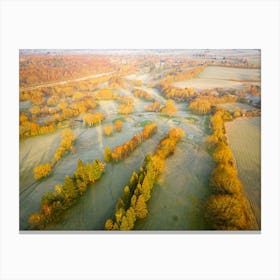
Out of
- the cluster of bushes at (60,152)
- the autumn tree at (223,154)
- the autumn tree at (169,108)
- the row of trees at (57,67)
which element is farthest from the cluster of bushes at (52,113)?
the autumn tree at (223,154)

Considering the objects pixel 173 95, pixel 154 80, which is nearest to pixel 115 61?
pixel 154 80

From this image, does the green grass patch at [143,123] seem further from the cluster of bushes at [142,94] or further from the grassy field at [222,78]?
the grassy field at [222,78]

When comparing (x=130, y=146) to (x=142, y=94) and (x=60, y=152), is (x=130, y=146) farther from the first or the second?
(x=60, y=152)

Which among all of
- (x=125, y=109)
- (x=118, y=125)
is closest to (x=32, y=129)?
(x=118, y=125)

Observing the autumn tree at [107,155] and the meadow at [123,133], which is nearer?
the meadow at [123,133]

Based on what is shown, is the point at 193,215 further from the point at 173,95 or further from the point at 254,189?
the point at 173,95
